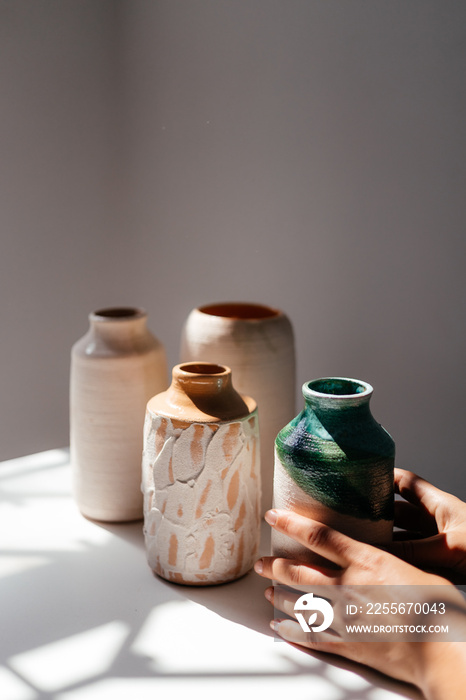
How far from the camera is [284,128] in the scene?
152 centimetres

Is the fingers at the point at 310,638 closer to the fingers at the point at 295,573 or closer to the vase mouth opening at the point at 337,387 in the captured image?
the fingers at the point at 295,573

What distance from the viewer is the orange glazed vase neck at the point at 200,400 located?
812mm

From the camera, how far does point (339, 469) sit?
709 mm

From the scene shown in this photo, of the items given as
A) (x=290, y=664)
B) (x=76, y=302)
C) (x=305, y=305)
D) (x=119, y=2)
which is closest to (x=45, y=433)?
(x=76, y=302)

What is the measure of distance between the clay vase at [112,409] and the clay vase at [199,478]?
13 centimetres

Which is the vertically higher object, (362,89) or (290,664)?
(362,89)

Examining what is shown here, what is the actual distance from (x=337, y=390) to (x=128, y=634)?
1.24 feet

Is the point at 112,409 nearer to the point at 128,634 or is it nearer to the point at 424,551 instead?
the point at 128,634

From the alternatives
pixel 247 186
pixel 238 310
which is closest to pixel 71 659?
pixel 238 310

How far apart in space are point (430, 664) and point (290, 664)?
0.50ft

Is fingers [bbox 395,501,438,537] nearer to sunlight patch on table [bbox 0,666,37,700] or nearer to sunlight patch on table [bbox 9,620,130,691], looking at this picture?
sunlight patch on table [bbox 9,620,130,691]

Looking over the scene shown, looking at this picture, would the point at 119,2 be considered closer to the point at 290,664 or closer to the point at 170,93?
the point at 170,93

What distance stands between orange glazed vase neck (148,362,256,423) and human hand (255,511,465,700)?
Result: 146 mm

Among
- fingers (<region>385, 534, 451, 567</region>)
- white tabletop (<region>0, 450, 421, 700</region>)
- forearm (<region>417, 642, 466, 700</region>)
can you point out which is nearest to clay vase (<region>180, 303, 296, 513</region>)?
white tabletop (<region>0, 450, 421, 700</region>)
